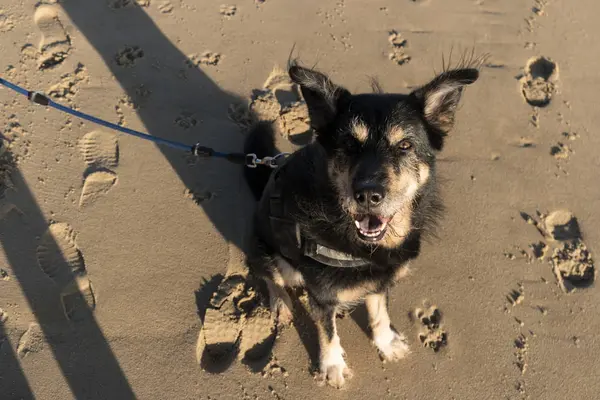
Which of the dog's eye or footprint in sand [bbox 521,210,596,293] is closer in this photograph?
the dog's eye

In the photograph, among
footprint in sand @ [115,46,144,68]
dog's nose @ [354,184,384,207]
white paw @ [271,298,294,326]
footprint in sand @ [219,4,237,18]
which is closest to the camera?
dog's nose @ [354,184,384,207]

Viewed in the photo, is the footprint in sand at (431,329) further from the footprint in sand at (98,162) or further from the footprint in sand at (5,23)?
the footprint in sand at (5,23)

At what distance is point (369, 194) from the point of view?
234 centimetres

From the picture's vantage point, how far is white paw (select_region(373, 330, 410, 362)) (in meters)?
3.43

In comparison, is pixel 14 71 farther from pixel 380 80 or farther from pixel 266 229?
pixel 380 80

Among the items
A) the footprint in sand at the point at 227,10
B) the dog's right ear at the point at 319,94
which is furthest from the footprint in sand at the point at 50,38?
the dog's right ear at the point at 319,94

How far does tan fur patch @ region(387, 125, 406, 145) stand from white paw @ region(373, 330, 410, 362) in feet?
5.72

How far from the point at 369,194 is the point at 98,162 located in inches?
132

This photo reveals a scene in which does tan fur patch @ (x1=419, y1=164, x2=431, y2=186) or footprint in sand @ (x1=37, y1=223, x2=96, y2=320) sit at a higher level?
tan fur patch @ (x1=419, y1=164, x2=431, y2=186)

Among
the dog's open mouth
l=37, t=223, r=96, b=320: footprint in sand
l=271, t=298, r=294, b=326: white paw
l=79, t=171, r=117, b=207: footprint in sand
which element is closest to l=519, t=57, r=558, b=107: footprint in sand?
the dog's open mouth

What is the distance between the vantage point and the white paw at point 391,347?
343 cm

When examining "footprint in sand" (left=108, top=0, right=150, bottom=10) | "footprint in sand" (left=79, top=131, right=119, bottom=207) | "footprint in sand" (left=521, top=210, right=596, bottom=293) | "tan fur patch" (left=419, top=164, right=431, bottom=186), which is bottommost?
"footprint in sand" (left=521, top=210, right=596, bottom=293)

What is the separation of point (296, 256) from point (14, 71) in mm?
4547

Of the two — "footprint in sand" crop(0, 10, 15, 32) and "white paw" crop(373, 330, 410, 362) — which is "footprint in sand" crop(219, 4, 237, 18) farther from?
"white paw" crop(373, 330, 410, 362)
